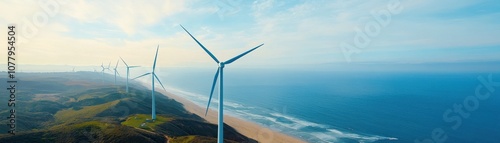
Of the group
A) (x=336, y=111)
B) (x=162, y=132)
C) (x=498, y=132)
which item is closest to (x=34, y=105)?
(x=162, y=132)

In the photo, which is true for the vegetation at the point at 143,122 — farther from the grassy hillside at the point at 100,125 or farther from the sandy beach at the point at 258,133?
the sandy beach at the point at 258,133

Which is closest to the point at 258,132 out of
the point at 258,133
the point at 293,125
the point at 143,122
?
the point at 258,133

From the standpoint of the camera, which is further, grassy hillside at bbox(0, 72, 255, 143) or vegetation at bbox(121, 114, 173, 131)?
vegetation at bbox(121, 114, 173, 131)

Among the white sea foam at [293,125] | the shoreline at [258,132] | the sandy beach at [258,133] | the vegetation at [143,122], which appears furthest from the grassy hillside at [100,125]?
the white sea foam at [293,125]

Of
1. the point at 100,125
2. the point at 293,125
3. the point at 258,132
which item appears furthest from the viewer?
the point at 293,125

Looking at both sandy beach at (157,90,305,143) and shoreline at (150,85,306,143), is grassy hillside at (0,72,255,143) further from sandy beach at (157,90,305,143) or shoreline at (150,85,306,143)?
shoreline at (150,85,306,143)

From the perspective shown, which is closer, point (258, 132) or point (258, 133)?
point (258, 133)

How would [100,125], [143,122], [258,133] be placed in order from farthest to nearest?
1. [258,133]
2. [143,122]
3. [100,125]

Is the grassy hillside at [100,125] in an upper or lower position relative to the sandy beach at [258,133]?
upper

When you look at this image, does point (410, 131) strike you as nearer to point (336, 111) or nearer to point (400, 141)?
point (400, 141)

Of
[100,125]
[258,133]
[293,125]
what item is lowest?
[258,133]

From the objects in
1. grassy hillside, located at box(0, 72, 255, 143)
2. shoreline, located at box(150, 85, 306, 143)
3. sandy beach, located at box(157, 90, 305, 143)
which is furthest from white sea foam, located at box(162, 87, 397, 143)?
grassy hillside, located at box(0, 72, 255, 143)

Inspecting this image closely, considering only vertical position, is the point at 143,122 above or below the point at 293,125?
above

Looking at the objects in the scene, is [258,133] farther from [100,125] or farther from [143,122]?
[100,125]
